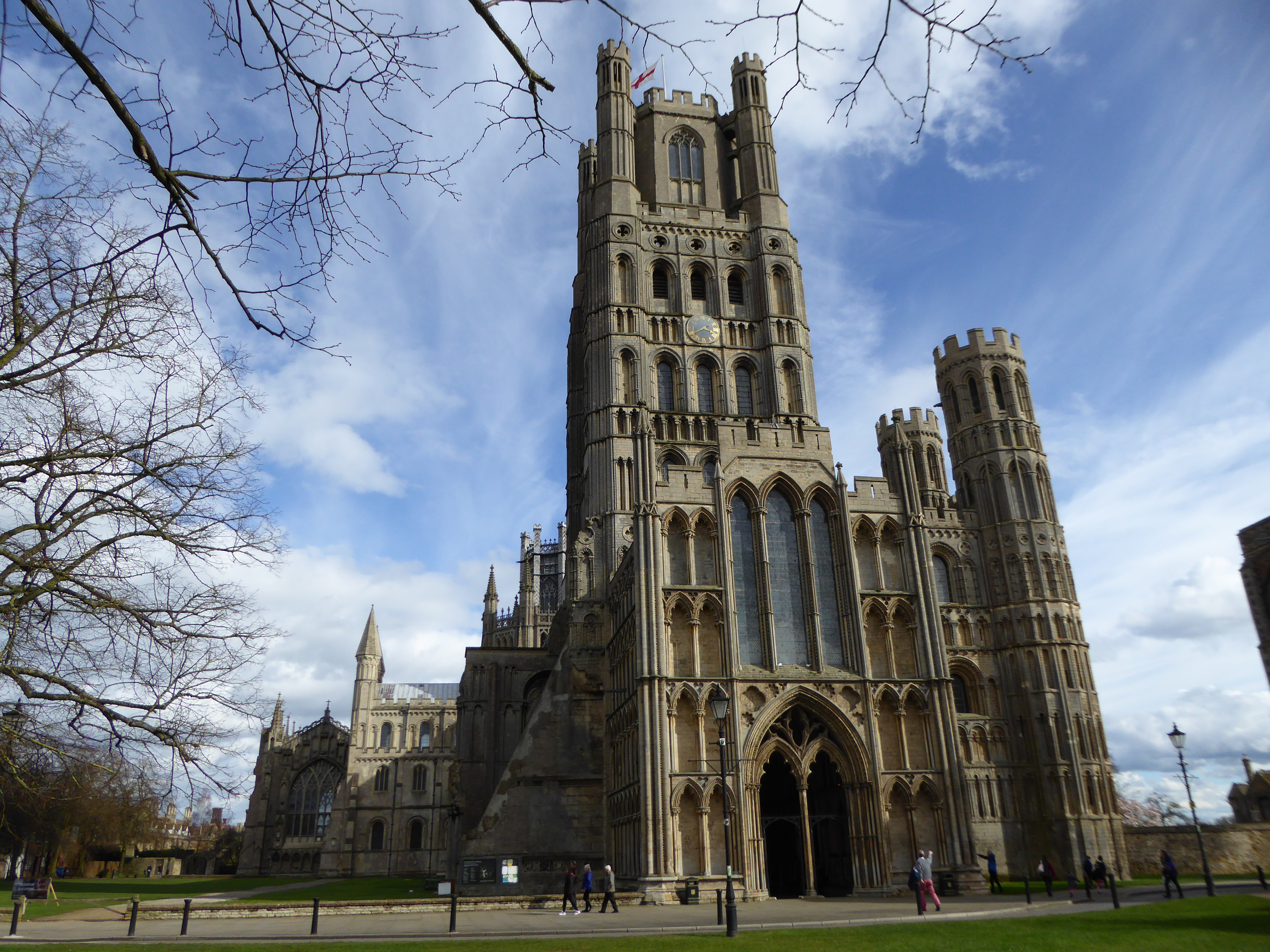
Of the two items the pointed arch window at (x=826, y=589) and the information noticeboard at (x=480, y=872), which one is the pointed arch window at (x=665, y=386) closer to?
the pointed arch window at (x=826, y=589)

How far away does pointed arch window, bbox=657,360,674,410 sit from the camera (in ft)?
143

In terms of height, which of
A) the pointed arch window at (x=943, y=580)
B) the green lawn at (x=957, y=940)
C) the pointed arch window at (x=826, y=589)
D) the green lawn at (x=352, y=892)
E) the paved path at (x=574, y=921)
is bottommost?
the green lawn at (x=352, y=892)

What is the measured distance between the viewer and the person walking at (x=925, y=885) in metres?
19.8

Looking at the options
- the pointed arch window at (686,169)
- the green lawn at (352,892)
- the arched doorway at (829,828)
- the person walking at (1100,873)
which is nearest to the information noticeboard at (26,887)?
the green lawn at (352,892)

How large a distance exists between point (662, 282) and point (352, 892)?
32952mm

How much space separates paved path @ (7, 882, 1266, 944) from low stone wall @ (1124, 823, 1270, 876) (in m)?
16.5

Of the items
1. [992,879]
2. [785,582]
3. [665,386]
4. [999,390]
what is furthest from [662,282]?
[992,879]

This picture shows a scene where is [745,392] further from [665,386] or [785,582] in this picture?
[785,582]

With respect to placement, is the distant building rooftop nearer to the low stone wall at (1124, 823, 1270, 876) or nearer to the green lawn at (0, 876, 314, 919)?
the green lawn at (0, 876, 314, 919)

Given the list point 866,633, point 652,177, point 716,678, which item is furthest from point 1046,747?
point 652,177

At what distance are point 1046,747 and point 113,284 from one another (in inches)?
1730

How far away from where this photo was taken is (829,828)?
28.9 m

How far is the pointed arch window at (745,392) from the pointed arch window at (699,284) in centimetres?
486

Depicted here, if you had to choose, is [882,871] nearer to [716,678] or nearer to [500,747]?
[716,678]
